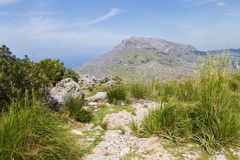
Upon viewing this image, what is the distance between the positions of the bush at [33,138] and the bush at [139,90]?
8.03 metres

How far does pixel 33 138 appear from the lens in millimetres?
7105

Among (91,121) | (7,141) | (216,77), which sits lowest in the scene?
(91,121)

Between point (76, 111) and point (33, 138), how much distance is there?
434 centimetres

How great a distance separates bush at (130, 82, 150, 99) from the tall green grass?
238 inches

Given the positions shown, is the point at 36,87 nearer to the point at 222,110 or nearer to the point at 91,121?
the point at 91,121

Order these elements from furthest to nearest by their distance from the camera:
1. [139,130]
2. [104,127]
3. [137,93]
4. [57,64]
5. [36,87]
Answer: [57,64]
[137,93]
[36,87]
[104,127]
[139,130]

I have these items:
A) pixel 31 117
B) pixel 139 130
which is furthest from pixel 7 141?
pixel 139 130

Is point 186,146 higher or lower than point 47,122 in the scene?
lower

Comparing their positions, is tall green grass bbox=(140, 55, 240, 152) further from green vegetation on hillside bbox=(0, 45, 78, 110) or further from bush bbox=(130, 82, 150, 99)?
bush bbox=(130, 82, 150, 99)

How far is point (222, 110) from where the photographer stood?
858cm

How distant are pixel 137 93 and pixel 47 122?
8.51 metres

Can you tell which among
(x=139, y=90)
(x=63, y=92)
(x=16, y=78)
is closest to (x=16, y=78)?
(x=16, y=78)

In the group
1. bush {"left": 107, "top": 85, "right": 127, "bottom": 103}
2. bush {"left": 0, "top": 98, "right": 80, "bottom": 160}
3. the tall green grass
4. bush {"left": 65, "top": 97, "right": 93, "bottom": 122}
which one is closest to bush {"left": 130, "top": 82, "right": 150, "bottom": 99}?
bush {"left": 107, "top": 85, "right": 127, "bottom": 103}

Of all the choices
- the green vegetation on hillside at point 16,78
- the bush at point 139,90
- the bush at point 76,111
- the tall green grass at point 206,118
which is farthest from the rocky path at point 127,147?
the bush at point 139,90
